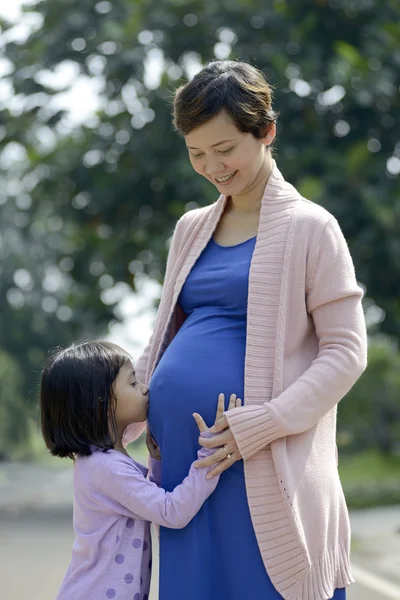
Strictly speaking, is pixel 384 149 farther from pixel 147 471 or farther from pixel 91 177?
pixel 147 471

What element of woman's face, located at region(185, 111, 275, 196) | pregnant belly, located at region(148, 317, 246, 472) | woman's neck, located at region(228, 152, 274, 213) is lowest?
pregnant belly, located at region(148, 317, 246, 472)

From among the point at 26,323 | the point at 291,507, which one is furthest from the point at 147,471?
the point at 26,323

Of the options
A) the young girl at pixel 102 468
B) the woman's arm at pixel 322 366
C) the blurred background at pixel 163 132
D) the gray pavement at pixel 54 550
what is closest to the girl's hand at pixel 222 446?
the woman's arm at pixel 322 366

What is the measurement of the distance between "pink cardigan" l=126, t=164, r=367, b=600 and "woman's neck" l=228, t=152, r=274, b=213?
0.42ft

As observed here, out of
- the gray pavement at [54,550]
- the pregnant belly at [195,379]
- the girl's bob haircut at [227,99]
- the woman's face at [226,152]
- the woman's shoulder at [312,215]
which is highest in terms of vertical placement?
the girl's bob haircut at [227,99]

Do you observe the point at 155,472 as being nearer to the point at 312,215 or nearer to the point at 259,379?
the point at 259,379

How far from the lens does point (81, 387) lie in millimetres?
3346

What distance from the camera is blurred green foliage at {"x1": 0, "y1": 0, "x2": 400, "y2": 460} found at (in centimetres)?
1136

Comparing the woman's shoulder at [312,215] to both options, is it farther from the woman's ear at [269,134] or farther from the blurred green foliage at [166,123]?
the blurred green foliage at [166,123]

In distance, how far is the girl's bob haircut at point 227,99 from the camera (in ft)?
10.4

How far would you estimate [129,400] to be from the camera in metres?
3.35

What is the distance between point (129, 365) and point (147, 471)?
0.99 feet

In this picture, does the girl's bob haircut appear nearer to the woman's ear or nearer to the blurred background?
the woman's ear

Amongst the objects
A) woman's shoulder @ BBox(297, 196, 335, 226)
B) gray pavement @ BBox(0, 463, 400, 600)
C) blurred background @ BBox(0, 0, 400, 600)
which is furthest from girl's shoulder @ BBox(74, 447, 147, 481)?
blurred background @ BBox(0, 0, 400, 600)
